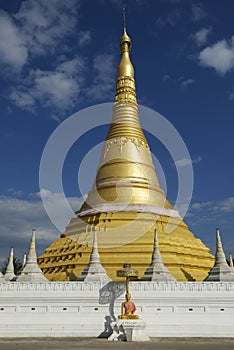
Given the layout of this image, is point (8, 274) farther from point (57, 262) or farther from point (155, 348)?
point (155, 348)

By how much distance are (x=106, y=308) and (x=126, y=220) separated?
874 centimetres

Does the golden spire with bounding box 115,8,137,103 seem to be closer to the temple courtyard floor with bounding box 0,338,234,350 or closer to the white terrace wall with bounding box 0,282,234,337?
the white terrace wall with bounding box 0,282,234,337

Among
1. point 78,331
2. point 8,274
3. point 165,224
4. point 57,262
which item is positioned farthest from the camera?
point 165,224

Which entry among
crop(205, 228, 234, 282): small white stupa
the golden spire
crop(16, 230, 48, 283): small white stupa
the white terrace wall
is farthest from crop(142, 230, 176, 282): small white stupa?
the golden spire

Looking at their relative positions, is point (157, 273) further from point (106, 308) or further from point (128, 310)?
point (128, 310)

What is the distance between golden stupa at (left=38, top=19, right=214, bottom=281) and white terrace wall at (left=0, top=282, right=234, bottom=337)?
422cm

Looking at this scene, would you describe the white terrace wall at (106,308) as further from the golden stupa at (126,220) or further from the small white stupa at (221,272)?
the golden stupa at (126,220)

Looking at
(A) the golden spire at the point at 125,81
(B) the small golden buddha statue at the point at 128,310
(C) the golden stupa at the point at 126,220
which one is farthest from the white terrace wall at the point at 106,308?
(A) the golden spire at the point at 125,81

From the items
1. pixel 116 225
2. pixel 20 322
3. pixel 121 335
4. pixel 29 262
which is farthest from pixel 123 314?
pixel 116 225

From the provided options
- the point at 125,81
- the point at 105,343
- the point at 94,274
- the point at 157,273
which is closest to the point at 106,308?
the point at 94,274

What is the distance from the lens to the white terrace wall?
1611 cm

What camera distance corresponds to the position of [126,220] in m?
24.6

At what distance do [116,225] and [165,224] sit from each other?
3798mm

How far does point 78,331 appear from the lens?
16.1 m
